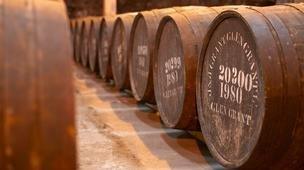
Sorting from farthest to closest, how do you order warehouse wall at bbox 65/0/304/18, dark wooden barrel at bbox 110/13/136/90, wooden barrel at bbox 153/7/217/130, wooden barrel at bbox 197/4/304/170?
warehouse wall at bbox 65/0/304/18
dark wooden barrel at bbox 110/13/136/90
wooden barrel at bbox 153/7/217/130
wooden barrel at bbox 197/4/304/170

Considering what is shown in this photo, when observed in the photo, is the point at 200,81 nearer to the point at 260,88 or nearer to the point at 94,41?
the point at 260,88

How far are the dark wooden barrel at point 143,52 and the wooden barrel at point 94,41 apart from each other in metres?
2.09

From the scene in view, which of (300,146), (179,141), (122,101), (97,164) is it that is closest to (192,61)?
(179,141)

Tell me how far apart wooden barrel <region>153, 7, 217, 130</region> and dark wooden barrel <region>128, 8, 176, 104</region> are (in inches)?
11.7

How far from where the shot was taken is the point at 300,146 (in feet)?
7.82

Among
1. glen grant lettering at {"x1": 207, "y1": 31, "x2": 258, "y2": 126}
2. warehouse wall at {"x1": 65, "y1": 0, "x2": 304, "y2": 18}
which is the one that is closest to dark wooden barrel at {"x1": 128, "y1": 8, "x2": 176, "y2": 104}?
glen grant lettering at {"x1": 207, "y1": 31, "x2": 258, "y2": 126}

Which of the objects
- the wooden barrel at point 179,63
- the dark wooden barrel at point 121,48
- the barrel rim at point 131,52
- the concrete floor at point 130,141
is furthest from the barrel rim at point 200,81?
the dark wooden barrel at point 121,48

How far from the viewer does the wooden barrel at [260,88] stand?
231 cm

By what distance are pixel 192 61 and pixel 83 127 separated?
1.42 metres

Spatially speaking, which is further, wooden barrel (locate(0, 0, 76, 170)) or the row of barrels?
the row of barrels

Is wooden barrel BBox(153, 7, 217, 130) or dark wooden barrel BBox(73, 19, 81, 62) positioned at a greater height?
wooden barrel BBox(153, 7, 217, 130)

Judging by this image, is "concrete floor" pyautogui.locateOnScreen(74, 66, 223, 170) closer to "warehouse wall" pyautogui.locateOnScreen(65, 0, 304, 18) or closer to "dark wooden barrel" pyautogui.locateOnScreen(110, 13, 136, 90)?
"dark wooden barrel" pyautogui.locateOnScreen(110, 13, 136, 90)

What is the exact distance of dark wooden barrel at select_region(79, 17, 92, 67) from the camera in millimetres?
8188

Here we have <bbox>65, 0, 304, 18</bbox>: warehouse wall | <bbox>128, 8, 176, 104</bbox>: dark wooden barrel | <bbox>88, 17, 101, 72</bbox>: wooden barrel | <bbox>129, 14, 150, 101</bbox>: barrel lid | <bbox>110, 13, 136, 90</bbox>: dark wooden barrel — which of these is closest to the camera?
<bbox>128, 8, 176, 104</bbox>: dark wooden barrel
